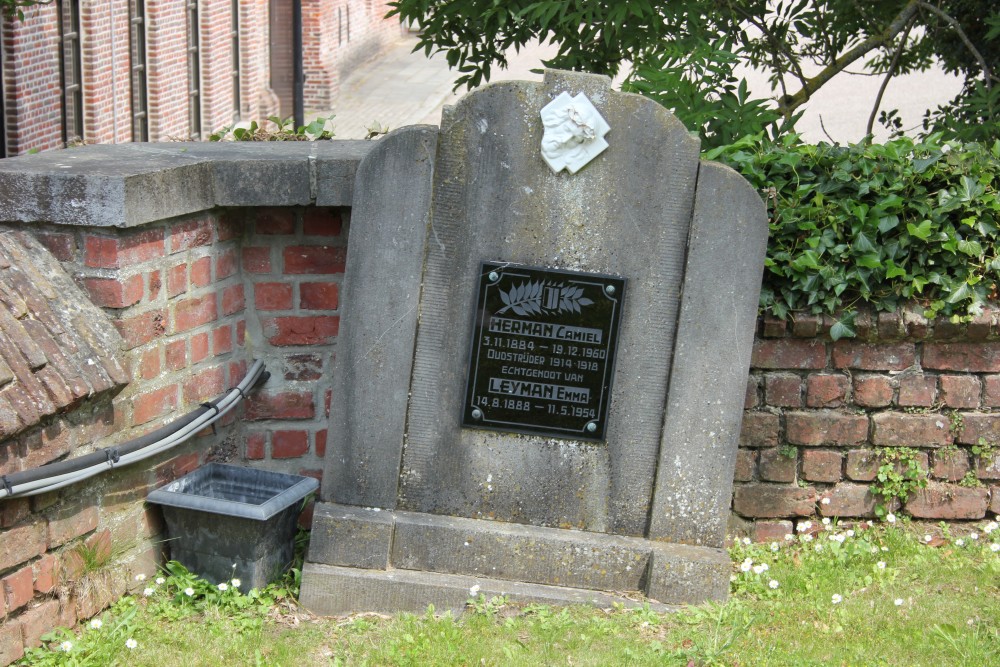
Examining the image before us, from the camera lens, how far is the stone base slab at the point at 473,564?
3.72 m

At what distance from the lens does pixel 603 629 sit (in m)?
3.58

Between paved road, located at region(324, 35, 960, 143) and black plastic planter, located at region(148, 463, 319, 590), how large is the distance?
12.7 m

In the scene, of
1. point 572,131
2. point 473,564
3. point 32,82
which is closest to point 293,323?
point 473,564

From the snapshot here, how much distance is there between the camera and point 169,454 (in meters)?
3.85

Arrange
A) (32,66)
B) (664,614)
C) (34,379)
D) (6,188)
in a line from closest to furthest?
(34,379) < (6,188) < (664,614) < (32,66)

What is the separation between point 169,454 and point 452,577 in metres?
1.01

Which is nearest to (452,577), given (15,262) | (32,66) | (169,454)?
(169,454)

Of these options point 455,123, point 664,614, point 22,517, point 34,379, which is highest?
point 455,123

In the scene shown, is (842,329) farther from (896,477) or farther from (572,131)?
(572,131)

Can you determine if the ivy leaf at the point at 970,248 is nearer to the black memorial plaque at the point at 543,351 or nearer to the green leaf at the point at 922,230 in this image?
the green leaf at the point at 922,230

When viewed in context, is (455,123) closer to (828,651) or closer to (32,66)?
(828,651)

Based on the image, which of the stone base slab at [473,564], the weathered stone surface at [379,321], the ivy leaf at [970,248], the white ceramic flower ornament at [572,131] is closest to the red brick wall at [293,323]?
the weathered stone surface at [379,321]

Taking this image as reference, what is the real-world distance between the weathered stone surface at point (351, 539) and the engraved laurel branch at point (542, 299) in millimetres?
781

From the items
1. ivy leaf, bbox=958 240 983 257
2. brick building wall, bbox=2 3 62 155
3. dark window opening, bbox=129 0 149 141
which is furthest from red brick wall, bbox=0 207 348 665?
dark window opening, bbox=129 0 149 141
